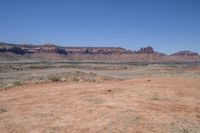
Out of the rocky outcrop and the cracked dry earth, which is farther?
the rocky outcrop

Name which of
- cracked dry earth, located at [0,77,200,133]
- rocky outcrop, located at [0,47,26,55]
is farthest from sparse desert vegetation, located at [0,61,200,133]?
rocky outcrop, located at [0,47,26,55]

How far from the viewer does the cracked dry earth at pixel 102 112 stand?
12023mm

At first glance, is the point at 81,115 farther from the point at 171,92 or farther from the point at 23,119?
the point at 171,92

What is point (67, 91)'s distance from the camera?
22.4 m

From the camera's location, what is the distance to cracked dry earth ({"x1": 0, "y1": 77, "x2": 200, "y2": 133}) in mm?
12023

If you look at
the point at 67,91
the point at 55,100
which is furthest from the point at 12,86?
the point at 55,100

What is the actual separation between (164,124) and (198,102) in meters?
5.76

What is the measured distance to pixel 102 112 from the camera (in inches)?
571

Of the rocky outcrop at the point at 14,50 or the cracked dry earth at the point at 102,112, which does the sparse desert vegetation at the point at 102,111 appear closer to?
the cracked dry earth at the point at 102,112

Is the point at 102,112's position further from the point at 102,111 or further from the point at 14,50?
the point at 14,50

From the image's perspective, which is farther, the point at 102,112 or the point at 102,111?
the point at 102,111

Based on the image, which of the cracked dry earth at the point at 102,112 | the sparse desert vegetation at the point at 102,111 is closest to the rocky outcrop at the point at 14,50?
the sparse desert vegetation at the point at 102,111

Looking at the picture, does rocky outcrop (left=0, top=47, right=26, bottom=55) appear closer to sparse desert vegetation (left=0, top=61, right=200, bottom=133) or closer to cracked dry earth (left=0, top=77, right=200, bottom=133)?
sparse desert vegetation (left=0, top=61, right=200, bottom=133)

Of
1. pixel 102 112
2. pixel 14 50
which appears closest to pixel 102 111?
pixel 102 112
